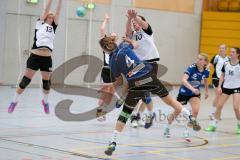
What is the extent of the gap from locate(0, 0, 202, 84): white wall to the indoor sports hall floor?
8.81 m

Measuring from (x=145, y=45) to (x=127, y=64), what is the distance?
1.30 metres

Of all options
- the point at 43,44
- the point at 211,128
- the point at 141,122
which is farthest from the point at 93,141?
the point at 211,128

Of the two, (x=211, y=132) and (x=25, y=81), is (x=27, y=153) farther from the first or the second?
(x=211, y=132)

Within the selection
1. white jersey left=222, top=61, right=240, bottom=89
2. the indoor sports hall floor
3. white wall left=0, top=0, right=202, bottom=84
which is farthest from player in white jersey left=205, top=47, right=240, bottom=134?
white wall left=0, top=0, right=202, bottom=84

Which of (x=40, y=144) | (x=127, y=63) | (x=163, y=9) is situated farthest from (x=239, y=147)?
(x=163, y=9)

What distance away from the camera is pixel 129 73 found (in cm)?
822

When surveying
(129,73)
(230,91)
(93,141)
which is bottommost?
(93,141)

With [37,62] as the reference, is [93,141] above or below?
below

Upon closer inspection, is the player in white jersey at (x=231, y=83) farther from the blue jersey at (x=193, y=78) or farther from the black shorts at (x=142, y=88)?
the black shorts at (x=142, y=88)

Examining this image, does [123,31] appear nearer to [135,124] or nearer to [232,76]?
[232,76]

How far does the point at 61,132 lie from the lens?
34.0ft

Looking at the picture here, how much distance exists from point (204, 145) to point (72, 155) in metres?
2.76

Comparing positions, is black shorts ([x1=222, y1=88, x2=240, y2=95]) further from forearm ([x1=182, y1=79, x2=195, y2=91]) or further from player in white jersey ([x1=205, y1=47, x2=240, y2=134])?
forearm ([x1=182, y1=79, x2=195, y2=91])

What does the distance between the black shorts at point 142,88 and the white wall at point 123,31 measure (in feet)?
42.6
